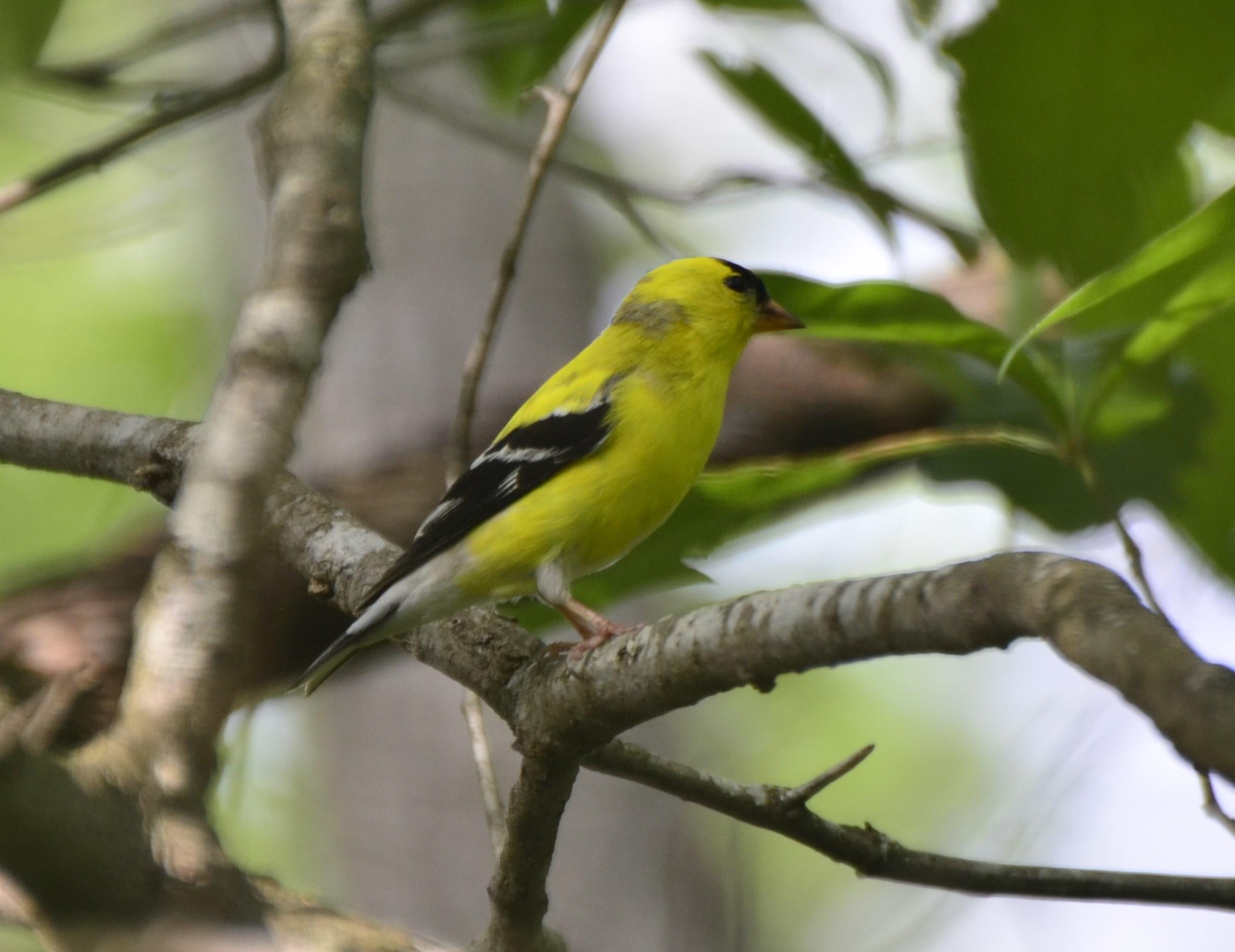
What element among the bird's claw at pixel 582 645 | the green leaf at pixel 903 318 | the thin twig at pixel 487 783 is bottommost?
the thin twig at pixel 487 783

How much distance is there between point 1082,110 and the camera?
4.77 feet

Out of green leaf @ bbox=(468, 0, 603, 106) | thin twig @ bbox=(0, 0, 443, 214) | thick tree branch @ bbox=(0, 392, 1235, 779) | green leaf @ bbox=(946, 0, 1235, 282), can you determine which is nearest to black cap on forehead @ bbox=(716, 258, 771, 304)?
green leaf @ bbox=(468, 0, 603, 106)

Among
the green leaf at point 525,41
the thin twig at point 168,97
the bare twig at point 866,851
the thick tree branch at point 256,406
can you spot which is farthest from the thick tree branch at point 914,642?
the green leaf at point 525,41

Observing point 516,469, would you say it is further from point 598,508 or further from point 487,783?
point 487,783

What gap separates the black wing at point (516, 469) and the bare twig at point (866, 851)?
3.88ft

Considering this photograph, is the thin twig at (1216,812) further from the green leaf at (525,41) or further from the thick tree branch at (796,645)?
the green leaf at (525,41)

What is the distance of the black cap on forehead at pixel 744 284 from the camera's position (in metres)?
4.21

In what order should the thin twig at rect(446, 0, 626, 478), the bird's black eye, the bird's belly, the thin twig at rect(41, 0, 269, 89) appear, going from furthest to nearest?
the bird's black eye
the thin twig at rect(41, 0, 269, 89)
the bird's belly
the thin twig at rect(446, 0, 626, 478)

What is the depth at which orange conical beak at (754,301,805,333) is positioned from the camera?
4.11 metres

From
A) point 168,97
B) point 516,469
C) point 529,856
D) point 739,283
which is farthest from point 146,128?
point 529,856

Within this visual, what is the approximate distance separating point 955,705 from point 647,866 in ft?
12.2

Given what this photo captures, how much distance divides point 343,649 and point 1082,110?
2.16 meters

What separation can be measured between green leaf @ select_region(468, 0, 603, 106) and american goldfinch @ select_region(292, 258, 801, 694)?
938mm

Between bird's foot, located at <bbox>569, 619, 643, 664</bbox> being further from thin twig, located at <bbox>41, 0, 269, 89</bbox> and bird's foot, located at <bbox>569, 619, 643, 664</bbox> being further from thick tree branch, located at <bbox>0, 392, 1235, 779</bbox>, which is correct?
thin twig, located at <bbox>41, 0, 269, 89</bbox>
